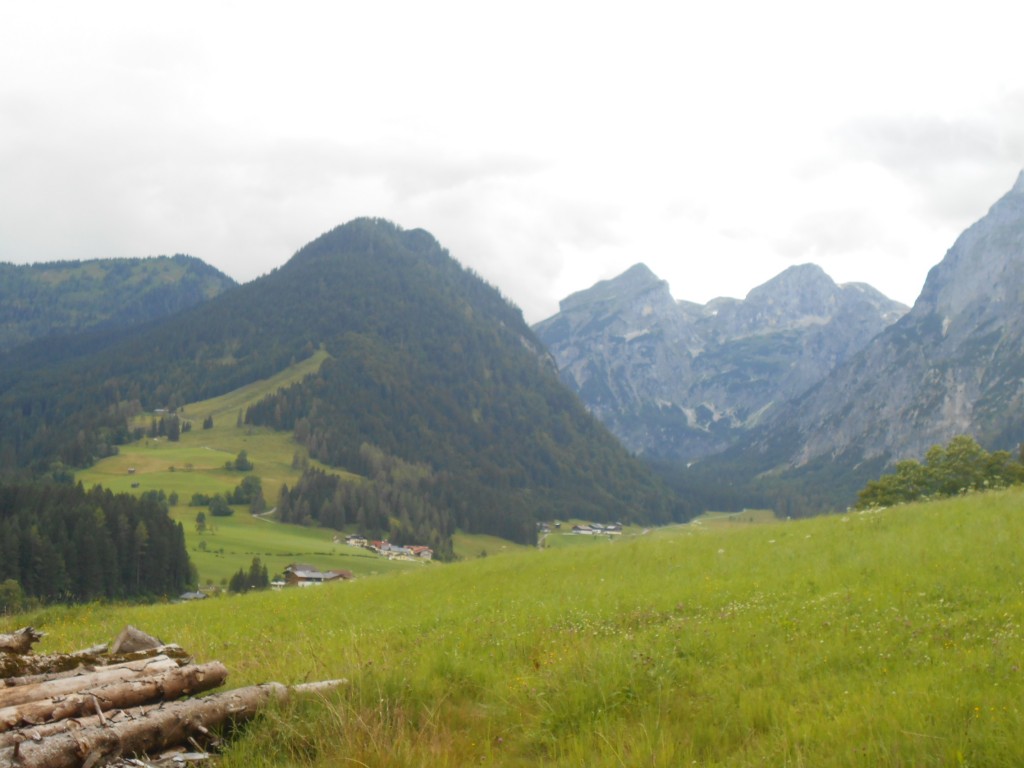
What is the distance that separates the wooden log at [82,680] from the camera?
29.7 ft

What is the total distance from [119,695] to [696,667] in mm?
7466

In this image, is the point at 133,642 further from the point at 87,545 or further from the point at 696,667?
the point at 87,545

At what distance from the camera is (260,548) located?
14312 centimetres

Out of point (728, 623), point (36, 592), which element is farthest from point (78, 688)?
point (36, 592)

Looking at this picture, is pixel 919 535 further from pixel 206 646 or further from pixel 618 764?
pixel 206 646

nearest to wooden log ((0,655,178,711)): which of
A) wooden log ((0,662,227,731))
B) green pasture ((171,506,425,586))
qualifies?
wooden log ((0,662,227,731))

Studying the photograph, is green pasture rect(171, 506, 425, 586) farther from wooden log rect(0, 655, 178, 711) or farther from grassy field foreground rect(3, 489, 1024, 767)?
wooden log rect(0, 655, 178, 711)

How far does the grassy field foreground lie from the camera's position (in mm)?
7945

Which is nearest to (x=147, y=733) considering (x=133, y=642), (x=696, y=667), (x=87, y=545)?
(x=133, y=642)

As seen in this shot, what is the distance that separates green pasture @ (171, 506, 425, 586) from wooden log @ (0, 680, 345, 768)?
104 metres

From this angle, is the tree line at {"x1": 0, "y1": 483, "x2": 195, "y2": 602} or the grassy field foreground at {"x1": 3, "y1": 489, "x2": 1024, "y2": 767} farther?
the tree line at {"x1": 0, "y1": 483, "x2": 195, "y2": 602}

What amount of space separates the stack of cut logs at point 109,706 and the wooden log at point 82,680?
0.01m

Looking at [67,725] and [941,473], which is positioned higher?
[67,725]

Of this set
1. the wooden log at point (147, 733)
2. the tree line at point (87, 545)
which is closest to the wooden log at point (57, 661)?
the wooden log at point (147, 733)
